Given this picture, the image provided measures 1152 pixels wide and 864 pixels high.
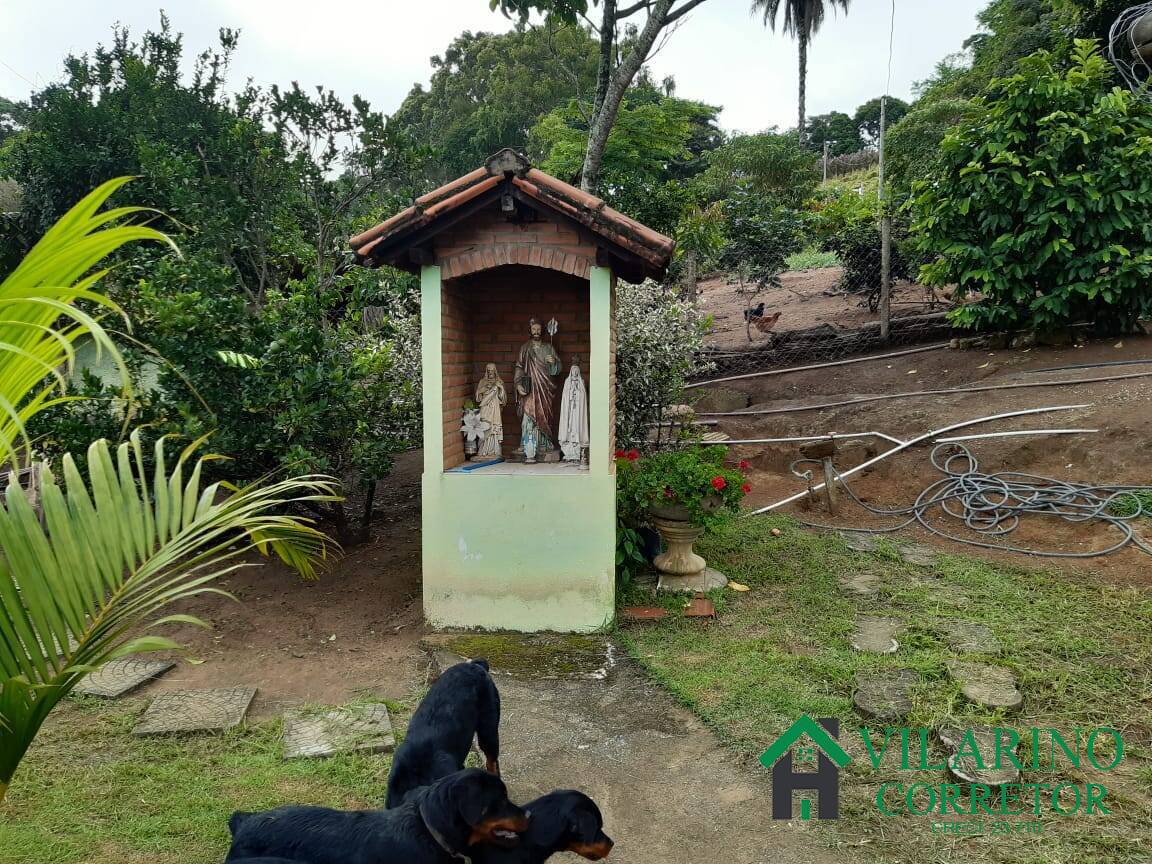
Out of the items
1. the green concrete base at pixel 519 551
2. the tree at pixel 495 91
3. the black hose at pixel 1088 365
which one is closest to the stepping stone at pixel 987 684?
the green concrete base at pixel 519 551

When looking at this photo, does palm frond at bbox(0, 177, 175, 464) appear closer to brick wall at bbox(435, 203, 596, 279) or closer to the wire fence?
brick wall at bbox(435, 203, 596, 279)

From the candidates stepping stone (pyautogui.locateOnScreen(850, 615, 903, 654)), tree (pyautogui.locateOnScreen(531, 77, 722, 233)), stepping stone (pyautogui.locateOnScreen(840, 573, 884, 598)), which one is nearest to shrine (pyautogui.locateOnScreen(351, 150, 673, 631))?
stepping stone (pyautogui.locateOnScreen(850, 615, 903, 654))

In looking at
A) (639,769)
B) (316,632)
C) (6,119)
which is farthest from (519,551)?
(6,119)

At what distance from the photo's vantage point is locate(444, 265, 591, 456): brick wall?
21.9ft

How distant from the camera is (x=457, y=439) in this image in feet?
20.4

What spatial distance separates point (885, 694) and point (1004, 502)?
4054mm

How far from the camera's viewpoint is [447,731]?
10.7 ft

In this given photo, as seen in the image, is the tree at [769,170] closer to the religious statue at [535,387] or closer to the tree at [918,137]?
the tree at [918,137]

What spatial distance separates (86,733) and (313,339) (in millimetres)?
3397

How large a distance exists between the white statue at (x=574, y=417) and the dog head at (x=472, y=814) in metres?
4.04

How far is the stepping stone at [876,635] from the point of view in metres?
5.09

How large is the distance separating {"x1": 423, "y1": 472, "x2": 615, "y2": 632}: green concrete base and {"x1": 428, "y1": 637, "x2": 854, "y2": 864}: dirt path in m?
0.57

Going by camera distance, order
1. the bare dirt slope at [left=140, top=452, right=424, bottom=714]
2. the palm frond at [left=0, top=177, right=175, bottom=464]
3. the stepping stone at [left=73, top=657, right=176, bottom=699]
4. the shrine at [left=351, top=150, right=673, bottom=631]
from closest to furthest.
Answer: the palm frond at [left=0, top=177, right=175, bottom=464] → the stepping stone at [left=73, top=657, right=176, bottom=699] → the bare dirt slope at [left=140, top=452, right=424, bottom=714] → the shrine at [left=351, top=150, right=673, bottom=631]

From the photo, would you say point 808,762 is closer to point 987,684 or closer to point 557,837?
point 987,684
